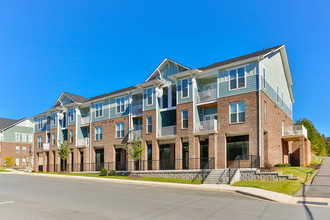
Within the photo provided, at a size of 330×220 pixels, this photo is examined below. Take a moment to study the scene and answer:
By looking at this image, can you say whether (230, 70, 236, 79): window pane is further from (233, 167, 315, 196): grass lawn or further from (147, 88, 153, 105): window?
(147, 88, 153, 105): window

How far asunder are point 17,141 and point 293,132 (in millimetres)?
56644

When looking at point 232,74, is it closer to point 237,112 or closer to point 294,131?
point 237,112

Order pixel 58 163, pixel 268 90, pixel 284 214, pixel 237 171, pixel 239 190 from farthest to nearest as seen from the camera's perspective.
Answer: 1. pixel 58 163
2. pixel 268 90
3. pixel 237 171
4. pixel 239 190
5. pixel 284 214

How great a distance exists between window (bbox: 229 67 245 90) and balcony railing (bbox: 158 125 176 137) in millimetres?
7865

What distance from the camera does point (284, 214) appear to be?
1102 cm

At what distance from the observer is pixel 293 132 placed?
3219 centimetres

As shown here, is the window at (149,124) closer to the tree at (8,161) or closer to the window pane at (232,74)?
the window pane at (232,74)

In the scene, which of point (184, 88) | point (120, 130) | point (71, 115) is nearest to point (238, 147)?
point (184, 88)

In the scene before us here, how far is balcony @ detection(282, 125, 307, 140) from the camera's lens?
102 feet

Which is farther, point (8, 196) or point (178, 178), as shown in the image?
point (178, 178)

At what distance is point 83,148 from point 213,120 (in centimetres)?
2206

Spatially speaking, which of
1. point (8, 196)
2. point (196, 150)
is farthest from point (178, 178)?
point (8, 196)

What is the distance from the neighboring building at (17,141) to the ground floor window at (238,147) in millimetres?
47210

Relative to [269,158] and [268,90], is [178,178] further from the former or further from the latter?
[268,90]
